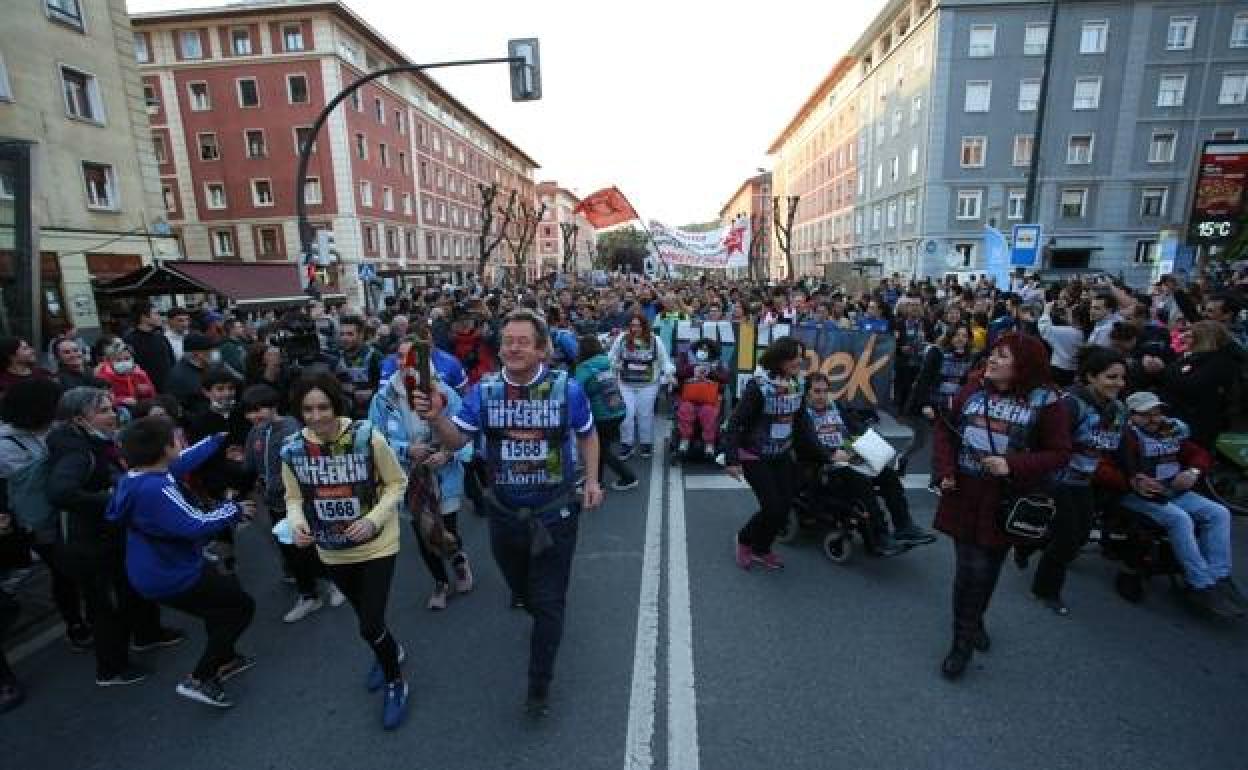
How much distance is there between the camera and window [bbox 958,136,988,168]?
3250 cm

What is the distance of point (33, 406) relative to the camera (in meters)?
3.43

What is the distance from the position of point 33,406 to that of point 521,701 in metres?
3.32

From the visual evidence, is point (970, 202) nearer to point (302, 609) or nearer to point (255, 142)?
point (302, 609)

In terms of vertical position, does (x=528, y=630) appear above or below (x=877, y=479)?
below

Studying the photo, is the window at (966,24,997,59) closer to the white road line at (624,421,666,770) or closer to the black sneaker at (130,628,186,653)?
the white road line at (624,421,666,770)

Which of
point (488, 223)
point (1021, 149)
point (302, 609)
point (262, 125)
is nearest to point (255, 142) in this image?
point (262, 125)

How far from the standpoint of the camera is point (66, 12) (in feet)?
49.3

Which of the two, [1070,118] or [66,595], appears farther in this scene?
[1070,118]

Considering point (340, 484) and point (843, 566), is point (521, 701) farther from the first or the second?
point (843, 566)

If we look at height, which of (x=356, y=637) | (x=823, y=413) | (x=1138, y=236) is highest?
(x=1138, y=236)

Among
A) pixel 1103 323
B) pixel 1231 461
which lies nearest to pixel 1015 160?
pixel 1103 323

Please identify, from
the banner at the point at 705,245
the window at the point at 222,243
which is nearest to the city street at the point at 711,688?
the banner at the point at 705,245

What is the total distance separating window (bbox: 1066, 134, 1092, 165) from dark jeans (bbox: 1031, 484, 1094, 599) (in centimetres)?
3800

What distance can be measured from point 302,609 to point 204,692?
3.04 ft
